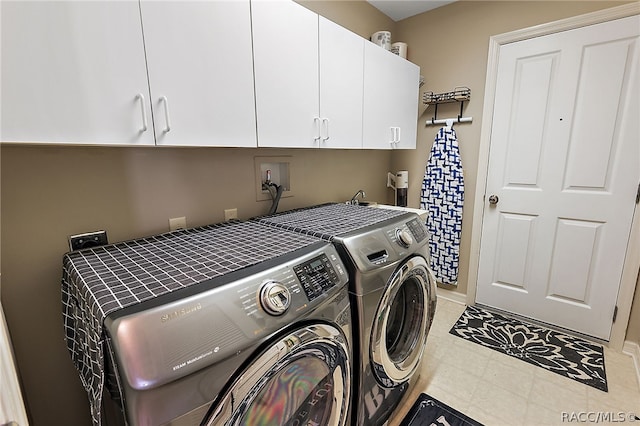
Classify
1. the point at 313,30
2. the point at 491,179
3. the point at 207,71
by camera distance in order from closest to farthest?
the point at 207,71 → the point at 313,30 → the point at 491,179

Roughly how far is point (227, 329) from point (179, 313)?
12cm

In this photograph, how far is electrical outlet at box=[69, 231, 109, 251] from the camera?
1107 mm

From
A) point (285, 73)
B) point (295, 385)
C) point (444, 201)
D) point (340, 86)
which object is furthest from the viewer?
point (444, 201)

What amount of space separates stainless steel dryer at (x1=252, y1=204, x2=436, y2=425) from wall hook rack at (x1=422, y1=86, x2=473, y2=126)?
1325mm

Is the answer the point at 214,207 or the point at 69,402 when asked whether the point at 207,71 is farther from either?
the point at 69,402

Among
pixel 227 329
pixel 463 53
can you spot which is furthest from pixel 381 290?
pixel 463 53

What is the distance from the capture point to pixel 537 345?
2094 mm

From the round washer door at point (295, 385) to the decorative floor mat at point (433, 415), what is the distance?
2.18 ft

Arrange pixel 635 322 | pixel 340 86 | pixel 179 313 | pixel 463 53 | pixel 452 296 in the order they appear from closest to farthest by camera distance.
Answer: pixel 179 313, pixel 340 86, pixel 635 322, pixel 463 53, pixel 452 296

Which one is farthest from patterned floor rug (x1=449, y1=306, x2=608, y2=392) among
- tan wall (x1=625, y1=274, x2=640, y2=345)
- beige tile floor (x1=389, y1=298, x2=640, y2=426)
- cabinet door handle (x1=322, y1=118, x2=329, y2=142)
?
cabinet door handle (x1=322, y1=118, x2=329, y2=142)

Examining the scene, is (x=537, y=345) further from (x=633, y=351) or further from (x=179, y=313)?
(x=179, y=313)

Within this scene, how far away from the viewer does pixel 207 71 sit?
1069 millimetres

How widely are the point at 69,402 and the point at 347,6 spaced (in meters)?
2.75

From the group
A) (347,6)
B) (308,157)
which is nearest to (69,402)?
(308,157)
